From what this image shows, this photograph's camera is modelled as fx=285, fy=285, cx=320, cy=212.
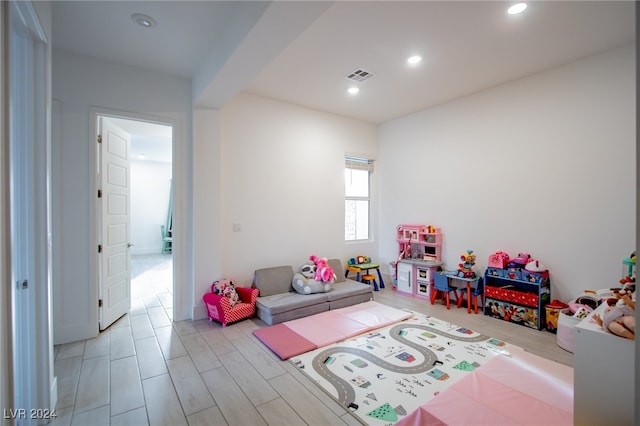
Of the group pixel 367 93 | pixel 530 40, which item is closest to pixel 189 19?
pixel 367 93

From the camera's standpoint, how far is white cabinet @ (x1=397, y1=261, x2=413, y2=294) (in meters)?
4.55

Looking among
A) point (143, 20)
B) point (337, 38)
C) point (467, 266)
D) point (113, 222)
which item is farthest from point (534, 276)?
point (113, 222)

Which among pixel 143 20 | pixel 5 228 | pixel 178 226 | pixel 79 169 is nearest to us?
pixel 5 228

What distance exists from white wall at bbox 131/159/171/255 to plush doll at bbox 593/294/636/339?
10.1 m

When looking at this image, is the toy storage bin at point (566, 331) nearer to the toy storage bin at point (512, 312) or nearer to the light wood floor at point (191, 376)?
the light wood floor at point (191, 376)

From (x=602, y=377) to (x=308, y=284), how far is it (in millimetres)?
2921

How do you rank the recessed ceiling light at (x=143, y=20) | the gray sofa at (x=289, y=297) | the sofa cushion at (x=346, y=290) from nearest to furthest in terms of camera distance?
the recessed ceiling light at (x=143, y=20) < the gray sofa at (x=289, y=297) < the sofa cushion at (x=346, y=290)

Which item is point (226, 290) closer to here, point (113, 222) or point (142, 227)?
point (113, 222)

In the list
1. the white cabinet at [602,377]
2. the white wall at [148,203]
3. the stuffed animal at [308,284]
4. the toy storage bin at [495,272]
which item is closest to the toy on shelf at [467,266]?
the toy storage bin at [495,272]

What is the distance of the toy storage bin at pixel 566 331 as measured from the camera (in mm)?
2693

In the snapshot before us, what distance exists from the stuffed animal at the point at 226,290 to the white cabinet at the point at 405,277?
2.60 meters

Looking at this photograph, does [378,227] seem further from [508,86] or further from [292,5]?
[292,5]

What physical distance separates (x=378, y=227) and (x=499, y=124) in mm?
2550

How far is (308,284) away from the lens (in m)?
3.90
